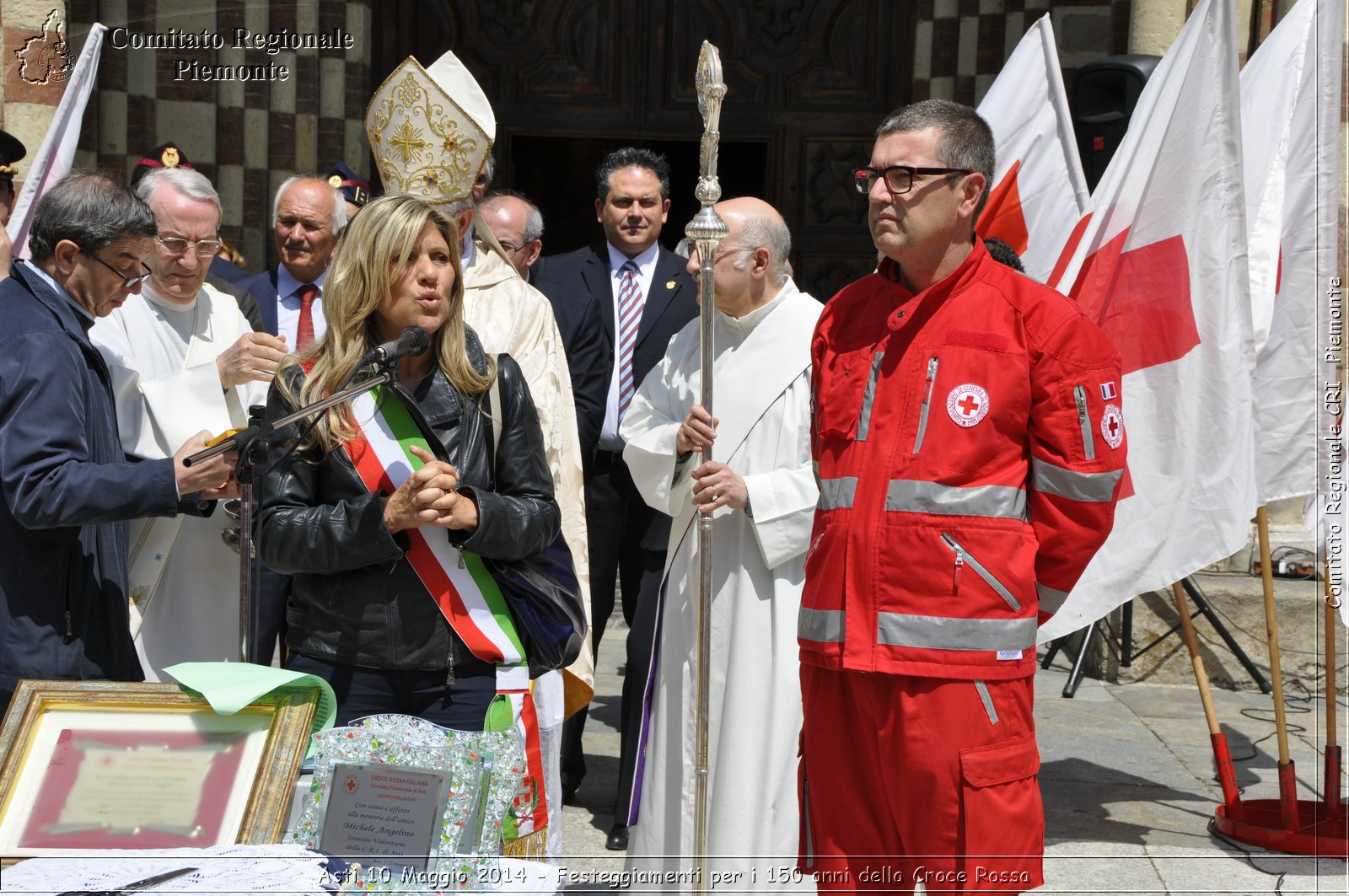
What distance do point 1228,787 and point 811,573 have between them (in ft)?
9.14

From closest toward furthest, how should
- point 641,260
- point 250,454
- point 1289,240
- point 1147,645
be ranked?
point 250,454 → point 1289,240 → point 641,260 → point 1147,645

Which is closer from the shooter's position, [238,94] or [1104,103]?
[1104,103]

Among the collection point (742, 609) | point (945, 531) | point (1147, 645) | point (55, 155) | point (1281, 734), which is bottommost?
point (1147, 645)

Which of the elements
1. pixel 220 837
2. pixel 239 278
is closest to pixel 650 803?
pixel 220 837

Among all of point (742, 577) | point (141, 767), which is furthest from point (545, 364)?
point (141, 767)

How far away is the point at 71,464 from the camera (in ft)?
9.96

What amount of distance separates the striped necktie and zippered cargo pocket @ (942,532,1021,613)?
2.98 metres

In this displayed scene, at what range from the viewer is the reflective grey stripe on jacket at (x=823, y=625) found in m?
2.90

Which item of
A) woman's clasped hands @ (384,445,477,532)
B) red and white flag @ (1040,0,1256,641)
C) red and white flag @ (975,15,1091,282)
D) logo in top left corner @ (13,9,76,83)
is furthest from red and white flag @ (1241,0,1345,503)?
logo in top left corner @ (13,9,76,83)

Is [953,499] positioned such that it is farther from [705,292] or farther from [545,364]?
[545,364]

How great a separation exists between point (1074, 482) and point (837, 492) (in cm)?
47

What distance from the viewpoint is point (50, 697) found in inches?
94.0

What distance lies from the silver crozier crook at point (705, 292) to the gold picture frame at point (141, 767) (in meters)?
1.11

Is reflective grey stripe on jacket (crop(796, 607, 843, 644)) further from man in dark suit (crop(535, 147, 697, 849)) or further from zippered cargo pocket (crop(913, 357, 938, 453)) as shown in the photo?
man in dark suit (crop(535, 147, 697, 849))
